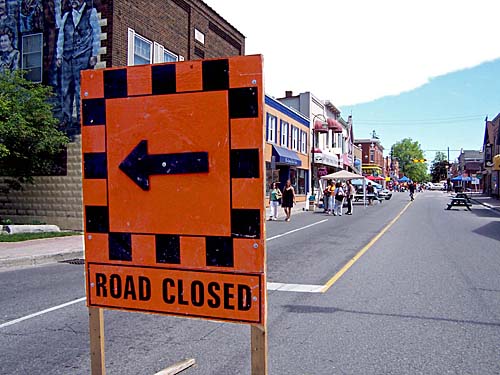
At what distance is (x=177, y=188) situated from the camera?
2.47 m

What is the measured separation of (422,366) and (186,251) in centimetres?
270

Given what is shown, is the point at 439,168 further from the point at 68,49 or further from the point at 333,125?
the point at 68,49

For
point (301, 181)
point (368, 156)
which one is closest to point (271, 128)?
point (301, 181)

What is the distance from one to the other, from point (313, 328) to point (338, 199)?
19.8 metres

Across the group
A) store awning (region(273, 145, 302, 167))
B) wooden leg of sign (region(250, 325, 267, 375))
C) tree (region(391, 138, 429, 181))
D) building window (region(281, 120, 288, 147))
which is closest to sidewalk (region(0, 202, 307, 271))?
wooden leg of sign (region(250, 325, 267, 375))

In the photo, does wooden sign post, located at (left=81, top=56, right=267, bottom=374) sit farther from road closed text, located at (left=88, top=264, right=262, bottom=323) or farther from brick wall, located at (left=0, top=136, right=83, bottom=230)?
brick wall, located at (left=0, top=136, right=83, bottom=230)

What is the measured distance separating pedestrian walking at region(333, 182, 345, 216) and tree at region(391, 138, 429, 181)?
377 ft

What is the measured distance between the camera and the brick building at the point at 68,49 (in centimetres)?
1608

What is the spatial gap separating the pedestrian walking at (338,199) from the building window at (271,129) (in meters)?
7.72

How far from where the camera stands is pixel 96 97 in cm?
266

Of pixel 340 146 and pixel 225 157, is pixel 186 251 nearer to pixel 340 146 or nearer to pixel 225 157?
pixel 225 157

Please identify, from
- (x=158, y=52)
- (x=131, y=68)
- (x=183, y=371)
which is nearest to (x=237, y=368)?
(x=183, y=371)

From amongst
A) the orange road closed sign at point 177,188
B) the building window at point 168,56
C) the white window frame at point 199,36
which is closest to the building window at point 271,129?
the white window frame at point 199,36

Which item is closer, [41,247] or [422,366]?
[422,366]
